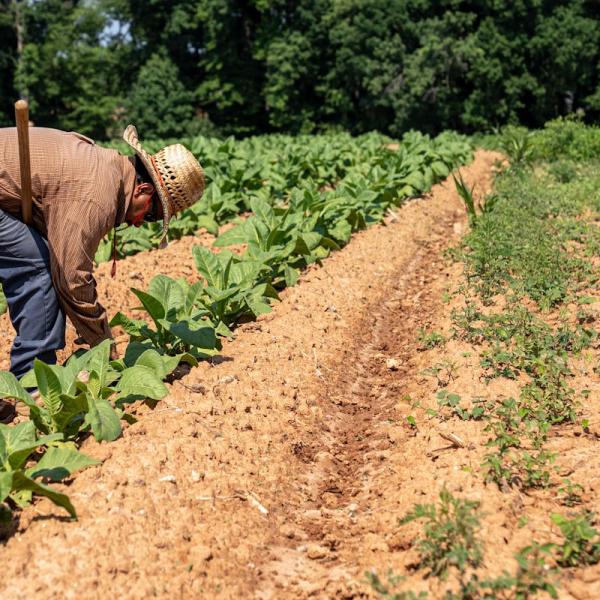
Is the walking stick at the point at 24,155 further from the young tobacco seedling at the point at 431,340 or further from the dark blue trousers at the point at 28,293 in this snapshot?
the young tobacco seedling at the point at 431,340

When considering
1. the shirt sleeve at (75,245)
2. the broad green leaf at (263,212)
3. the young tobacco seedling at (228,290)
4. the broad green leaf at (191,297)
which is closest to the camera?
the shirt sleeve at (75,245)

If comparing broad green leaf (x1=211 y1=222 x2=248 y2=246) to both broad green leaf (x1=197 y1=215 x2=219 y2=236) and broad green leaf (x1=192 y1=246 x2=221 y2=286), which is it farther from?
broad green leaf (x1=197 y1=215 x2=219 y2=236)

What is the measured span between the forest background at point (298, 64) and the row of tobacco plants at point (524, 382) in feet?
79.8

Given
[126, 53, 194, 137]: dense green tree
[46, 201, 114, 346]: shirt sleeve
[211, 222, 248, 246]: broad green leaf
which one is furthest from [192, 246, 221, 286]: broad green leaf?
[126, 53, 194, 137]: dense green tree

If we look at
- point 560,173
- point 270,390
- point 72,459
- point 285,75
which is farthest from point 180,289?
point 285,75

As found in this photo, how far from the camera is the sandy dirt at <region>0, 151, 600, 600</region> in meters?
2.92

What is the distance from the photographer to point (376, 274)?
7.21m

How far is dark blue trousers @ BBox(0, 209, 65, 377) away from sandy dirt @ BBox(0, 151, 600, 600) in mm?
626

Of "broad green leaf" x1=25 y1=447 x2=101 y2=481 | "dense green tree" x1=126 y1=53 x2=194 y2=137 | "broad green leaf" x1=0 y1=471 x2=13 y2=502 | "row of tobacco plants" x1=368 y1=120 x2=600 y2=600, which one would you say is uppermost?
"broad green leaf" x1=0 y1=471 x2=13 y2=502

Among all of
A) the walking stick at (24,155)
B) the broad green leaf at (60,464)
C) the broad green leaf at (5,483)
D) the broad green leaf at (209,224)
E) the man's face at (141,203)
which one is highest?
the walking stick at (24,155)

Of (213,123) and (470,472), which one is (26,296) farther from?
(213,123)

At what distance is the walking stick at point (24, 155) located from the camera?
11.5ft

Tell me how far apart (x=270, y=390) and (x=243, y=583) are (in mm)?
1526

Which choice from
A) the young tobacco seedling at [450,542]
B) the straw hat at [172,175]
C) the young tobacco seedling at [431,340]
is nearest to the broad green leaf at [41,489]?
the young tobacco seedling at [450,542]
